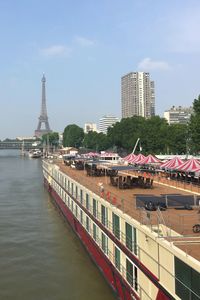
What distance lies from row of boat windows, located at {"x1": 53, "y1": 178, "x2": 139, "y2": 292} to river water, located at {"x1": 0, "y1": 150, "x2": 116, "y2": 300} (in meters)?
2.00

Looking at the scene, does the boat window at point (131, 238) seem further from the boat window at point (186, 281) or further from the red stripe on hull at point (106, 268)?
the boat window at point (186, 281)

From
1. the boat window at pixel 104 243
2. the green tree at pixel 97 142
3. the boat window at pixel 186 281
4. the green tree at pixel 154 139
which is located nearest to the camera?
the boat window at pixel 186 281

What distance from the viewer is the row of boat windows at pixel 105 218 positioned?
1790cm

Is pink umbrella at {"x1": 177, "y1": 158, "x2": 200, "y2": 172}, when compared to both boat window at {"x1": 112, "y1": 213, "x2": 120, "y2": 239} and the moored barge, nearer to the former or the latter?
the moored barge

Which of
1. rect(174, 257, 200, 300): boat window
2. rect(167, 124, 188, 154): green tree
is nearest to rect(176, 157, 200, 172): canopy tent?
rect(174, 257, 200, 300): boat window

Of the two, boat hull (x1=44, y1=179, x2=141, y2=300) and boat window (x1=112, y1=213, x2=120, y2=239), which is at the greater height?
boat window (x1=112, y1=213, x2=120, y2=239)

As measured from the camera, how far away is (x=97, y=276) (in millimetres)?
24031

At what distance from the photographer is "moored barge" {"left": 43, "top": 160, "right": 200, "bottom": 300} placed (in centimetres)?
1303

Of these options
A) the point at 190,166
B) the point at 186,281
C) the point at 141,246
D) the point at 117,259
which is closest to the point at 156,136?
the point at 190,166

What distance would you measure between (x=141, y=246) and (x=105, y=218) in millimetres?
6861

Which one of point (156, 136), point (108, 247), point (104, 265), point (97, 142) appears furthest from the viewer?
point (97, 142)

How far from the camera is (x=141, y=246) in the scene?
16547 mm

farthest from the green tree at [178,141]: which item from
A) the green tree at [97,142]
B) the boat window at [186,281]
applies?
the boat window at [186,281]

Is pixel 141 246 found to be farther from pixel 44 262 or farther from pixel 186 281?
pixel 44 262
